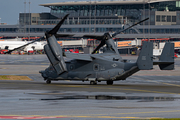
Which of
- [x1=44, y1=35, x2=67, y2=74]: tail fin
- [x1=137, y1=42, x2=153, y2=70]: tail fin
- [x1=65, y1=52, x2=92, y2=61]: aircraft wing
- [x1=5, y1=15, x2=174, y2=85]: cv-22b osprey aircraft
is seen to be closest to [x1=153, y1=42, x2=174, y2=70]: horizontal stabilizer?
[x1=5, y1=15, x2=174, y2=85]: cv-22b osprey aircraft

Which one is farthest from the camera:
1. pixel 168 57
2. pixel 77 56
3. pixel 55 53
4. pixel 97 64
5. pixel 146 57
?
pixel 97 64

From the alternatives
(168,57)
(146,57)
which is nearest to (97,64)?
(146,57)

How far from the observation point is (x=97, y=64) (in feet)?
126

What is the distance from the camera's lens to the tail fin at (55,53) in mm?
36812

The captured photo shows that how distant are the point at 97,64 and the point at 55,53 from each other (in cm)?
456

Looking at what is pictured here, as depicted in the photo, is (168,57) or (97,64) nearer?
(168,57)

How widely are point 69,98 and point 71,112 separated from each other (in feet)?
21.0

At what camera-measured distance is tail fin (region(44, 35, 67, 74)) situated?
1449 inches

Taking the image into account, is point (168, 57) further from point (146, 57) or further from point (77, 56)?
point (77, 56)

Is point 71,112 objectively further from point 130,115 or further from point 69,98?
point 69,98

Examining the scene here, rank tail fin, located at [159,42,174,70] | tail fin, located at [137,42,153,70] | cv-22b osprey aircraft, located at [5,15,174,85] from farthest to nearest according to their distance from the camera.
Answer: tail fin, located at [159,42,174,70], cv-22b osprey aircraft, located at [5,15,174,85], tail fin, located at [137,42,153,70]

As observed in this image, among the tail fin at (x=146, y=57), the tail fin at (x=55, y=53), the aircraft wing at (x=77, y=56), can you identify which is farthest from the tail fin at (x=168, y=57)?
the tail fin at (x=55, y=53)

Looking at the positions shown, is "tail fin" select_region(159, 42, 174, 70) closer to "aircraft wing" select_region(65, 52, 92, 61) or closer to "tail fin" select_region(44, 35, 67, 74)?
"aircraft wing" select_region(65, 52, 92, 61)

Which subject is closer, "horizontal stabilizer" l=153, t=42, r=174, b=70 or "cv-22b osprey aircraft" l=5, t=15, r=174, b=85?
"cv-22b osprey aircraft" l=5, t=15, r=174, b=85
